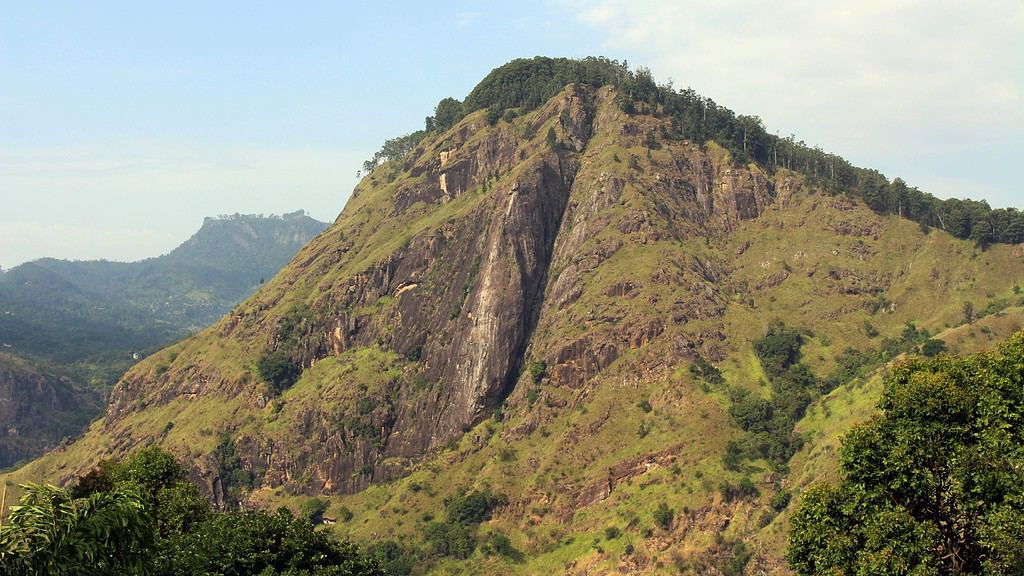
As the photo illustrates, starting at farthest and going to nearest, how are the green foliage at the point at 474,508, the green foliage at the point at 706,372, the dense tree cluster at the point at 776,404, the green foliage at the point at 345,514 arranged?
the green foliage at the point at 345,514, the green foliage at the point at 706,372, the green foliage at the point at 474,508, the dense tree cluster at the point at 776,404

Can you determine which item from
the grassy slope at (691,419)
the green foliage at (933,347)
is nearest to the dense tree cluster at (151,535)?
the grassy slope at (691,419)

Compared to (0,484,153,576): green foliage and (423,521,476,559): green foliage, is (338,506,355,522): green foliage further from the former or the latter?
(0,484,153,576): green foliage

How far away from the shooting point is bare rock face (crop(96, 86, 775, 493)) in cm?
14300

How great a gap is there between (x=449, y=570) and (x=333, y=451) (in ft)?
129

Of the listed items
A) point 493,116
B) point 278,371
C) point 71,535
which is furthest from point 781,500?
point 493,116

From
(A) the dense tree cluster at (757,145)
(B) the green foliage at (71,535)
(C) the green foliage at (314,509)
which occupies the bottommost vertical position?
(C) the green foliage at (314,509)

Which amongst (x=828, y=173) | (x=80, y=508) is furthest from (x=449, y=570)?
(x=828, y=173)

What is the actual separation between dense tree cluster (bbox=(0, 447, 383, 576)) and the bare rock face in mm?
81949

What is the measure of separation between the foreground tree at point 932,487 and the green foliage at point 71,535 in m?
31.3

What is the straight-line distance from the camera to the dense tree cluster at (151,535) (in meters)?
17.9

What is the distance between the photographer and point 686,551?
10281 centimetres

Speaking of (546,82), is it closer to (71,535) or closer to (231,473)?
(231,473)

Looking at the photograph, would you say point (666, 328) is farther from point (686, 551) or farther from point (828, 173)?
point (828, 173)

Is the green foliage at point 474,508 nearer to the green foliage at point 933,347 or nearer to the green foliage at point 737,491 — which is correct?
the green foliage at point 737,491
